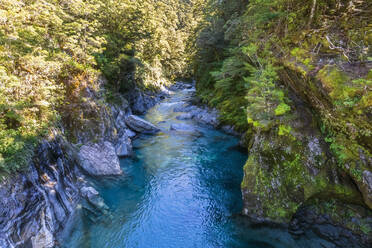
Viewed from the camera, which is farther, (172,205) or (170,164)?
(170,164)

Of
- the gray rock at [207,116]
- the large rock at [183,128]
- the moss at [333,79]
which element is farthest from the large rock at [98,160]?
the moss at [333,79]

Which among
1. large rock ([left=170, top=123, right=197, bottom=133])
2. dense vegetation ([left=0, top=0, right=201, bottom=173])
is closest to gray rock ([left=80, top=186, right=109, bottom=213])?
dense vegetation ([left=0, top=0, right=201, bottom=173])

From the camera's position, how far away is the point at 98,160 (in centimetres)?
1163

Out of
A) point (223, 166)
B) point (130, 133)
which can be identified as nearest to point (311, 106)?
point (223, 166)

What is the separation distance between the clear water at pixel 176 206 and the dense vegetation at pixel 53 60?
13.7 feet

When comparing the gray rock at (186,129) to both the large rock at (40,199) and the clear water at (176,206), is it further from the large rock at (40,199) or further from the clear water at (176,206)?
the large rock at (40,199)

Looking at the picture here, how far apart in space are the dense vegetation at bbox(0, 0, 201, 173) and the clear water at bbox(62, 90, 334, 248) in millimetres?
4169

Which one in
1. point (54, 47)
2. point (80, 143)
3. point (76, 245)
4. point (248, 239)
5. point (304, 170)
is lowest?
point (248, 239)

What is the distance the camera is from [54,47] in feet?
36.0

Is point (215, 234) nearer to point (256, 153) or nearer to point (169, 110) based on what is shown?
point (256, 153)

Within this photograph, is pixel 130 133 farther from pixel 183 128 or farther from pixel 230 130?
pixel 230 130

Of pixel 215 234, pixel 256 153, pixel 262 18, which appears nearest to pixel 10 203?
pixel 215 234

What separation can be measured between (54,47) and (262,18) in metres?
11.1

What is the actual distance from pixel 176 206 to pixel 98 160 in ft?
18.1
